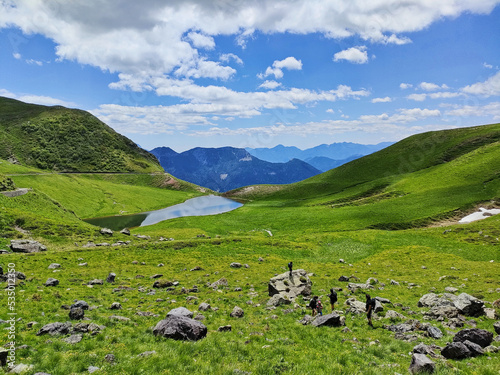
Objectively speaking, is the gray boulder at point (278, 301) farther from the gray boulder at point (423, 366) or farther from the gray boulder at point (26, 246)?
the gray boulder at point (26, 246)

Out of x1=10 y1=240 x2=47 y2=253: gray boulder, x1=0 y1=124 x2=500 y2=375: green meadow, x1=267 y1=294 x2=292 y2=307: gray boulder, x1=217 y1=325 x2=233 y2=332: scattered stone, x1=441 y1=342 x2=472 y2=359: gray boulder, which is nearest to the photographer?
x1=0 y1=124 x2=500 y2=375: green meadow

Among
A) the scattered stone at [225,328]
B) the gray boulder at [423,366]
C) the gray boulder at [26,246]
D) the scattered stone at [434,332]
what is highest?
the gray boulder at [26,246]

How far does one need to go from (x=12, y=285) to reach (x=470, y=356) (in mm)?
33991

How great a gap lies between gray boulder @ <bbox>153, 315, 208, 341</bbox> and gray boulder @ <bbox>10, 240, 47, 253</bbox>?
38.1m

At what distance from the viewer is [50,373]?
10.5 meters

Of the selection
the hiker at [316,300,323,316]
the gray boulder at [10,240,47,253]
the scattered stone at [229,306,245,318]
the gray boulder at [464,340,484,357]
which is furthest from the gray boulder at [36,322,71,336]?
the gray boulder at [10,240,47,253]

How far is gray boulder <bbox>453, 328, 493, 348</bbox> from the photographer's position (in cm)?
1434

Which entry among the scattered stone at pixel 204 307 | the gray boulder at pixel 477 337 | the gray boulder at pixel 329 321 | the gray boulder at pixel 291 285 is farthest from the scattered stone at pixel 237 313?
the gray boulder at pixel 477 337

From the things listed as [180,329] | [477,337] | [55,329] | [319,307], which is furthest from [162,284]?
[477,337]

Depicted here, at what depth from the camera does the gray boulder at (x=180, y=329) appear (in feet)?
49.2

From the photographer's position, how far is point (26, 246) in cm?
4050

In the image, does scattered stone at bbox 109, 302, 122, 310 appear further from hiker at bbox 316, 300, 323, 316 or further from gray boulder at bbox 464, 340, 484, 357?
gray boulder at bbox 464, 340, 484, 357

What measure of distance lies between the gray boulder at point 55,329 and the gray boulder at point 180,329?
4.99 metres

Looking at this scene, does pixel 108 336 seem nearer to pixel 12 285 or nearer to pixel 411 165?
pixel 12 285
